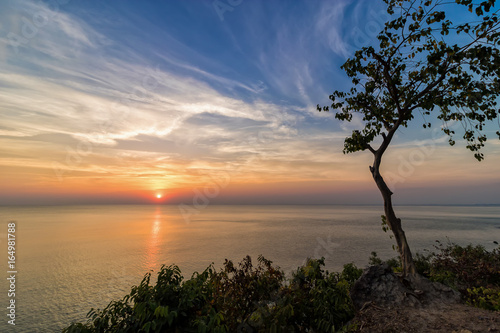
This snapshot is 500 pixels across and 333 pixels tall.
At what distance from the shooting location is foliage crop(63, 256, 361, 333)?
19.3ft

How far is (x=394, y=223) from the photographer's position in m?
Answer: 12.1

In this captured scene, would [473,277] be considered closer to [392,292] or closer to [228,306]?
[392,292]

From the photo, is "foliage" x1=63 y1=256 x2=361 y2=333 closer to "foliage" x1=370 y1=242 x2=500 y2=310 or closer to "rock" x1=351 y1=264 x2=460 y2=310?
"rock" x1=351 y1=264 x2=460 y2=310

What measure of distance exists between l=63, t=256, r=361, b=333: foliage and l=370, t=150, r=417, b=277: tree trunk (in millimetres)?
4371

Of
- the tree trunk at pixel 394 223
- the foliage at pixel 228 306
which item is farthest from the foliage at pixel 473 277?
the foliage at pixel 228 306

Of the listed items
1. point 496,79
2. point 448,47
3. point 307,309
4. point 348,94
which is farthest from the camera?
point 348,94

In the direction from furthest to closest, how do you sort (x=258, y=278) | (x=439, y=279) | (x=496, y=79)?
1. (x=439, y=279)
2. (x=496, y=79)
3. (x=258, y=278)

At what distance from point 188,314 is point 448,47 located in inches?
513

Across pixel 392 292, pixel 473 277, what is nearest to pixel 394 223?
pixel 392 292

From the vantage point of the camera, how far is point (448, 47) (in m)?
10.4

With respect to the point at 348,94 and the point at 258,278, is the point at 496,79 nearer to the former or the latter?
the point at 348,94

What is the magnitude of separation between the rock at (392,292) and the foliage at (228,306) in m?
1.24

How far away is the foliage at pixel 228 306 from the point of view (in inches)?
231

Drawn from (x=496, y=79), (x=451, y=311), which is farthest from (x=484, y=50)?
(x=451, y=311)
